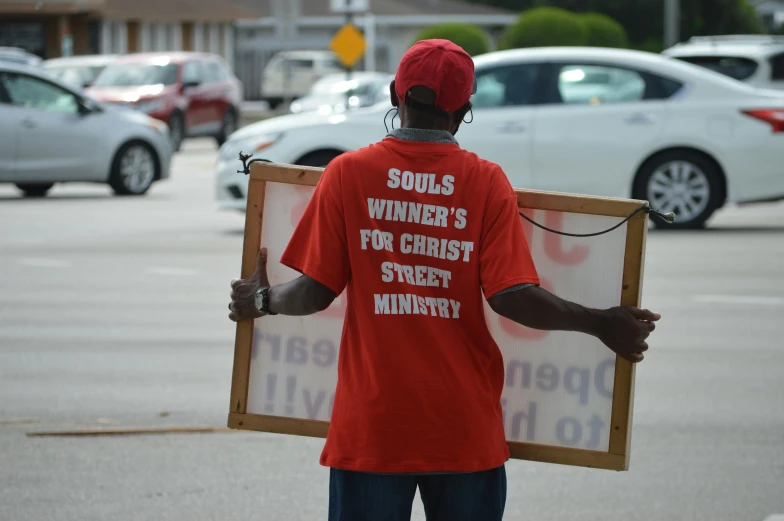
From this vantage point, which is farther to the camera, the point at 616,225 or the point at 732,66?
the point at 732,66

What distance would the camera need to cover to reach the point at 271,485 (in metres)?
5.50

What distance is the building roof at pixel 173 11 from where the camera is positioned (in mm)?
49500

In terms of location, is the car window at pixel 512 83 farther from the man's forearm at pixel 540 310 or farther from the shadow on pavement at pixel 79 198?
the man's forearm at pixel 540 310

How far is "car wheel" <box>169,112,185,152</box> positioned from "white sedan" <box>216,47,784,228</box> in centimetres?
1581

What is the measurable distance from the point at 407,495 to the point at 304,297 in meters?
0.48

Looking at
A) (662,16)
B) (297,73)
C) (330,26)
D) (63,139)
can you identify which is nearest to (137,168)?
(63,139)

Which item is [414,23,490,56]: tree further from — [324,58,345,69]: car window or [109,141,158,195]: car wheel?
[109,141,158,195]: car wheel

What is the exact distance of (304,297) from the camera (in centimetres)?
317

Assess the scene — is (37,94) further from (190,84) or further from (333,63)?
(333,63)

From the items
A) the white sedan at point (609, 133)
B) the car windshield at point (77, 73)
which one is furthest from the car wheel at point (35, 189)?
the car windshield at point (77, 73)

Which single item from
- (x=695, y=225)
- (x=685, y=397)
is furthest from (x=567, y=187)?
(x=685, y=397)

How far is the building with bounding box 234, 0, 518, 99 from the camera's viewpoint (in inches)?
2436

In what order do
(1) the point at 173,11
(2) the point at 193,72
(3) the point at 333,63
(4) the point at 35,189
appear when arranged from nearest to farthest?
(4) the point at 35,189
(2) the point at 193,72
(1) the point at 173,11
(3) the point at 333,63

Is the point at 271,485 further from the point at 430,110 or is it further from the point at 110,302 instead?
the point at 110,302
